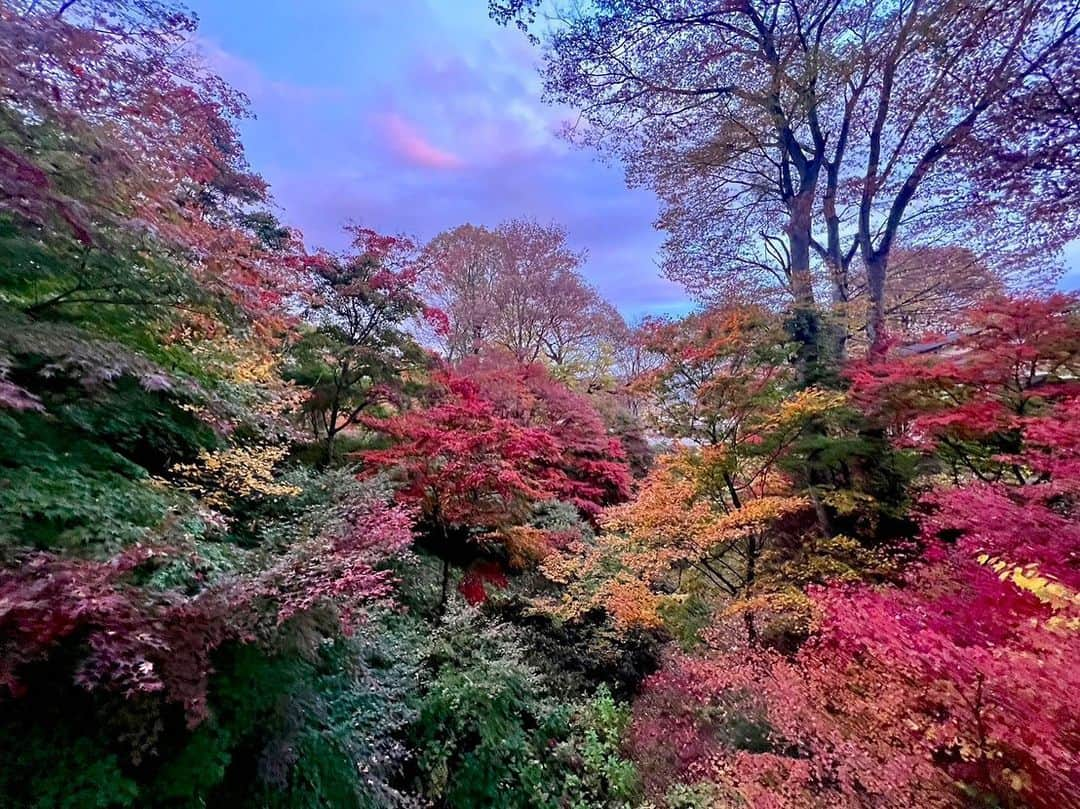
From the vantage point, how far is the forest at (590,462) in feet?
6.87

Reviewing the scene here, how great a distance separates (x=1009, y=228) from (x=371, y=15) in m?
9.54

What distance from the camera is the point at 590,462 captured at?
817 centimetres

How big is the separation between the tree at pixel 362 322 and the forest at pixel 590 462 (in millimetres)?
58

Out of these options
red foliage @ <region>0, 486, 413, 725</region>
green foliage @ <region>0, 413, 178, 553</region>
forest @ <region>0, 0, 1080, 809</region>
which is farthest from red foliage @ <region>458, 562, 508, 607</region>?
green foliage @ <region>0, 413, 178, 553</region>

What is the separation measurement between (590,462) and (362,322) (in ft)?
15.2

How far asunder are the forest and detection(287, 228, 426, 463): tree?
0.06 metres

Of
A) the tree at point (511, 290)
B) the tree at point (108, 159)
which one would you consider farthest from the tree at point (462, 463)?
the tree at point (511, 290)

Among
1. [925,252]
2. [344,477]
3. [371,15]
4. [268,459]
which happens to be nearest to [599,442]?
[344,477]

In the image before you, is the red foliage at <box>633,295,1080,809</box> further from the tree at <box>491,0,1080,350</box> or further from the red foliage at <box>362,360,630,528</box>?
the red foliage at <box>362,360,630,528</box>

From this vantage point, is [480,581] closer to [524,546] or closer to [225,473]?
[524,546]

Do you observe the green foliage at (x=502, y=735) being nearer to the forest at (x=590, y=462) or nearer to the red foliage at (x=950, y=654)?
the forest at (x=590, y=462)

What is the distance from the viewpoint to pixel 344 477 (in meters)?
4.82

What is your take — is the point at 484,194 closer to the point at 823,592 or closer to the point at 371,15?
the point at 371,15

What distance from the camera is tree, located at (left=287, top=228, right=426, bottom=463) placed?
6.09 meters
